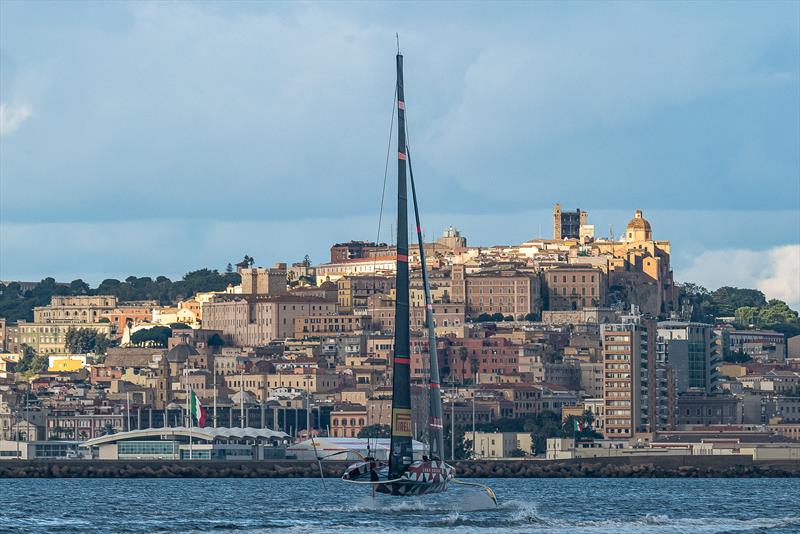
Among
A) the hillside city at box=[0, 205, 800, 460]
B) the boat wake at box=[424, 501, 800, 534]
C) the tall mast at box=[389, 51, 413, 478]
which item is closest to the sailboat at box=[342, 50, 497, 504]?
the tall mast at box=[389, 51, 413, 478]

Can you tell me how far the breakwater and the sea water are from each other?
10.9 metres

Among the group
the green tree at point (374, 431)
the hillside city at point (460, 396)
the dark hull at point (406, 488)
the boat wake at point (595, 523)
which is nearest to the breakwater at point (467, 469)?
the hillside city at point (460, 396)

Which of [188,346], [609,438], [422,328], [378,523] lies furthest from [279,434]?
[378,523]

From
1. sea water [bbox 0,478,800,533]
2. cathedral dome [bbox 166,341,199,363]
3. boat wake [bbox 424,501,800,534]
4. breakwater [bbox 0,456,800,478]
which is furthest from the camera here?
cathedral dome [bbox 166,341,199,363]

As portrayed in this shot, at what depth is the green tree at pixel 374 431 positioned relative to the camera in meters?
150

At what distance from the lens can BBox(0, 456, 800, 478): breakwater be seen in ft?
376

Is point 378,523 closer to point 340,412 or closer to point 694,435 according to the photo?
point 694,435

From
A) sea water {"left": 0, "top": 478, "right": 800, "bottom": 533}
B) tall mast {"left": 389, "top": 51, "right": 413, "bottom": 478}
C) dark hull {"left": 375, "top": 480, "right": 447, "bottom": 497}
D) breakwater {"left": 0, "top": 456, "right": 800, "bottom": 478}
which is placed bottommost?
breakwater {"left": 0, "top": 456, "right": 800, "bottom": 478}

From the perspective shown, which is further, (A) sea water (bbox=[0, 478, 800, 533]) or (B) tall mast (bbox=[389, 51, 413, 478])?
(A) sea water (bbox=[0, 478, 800, 533])

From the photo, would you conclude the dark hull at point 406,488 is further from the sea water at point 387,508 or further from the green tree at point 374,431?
the green tree at point 374,431

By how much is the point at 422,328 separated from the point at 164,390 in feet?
67.3

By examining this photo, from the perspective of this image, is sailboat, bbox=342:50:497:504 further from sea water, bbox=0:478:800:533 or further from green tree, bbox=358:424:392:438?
green tree, bbox=358:424:392:438

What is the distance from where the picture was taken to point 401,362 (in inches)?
2473

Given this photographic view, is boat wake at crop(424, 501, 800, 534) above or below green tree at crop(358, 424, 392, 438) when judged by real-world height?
below
